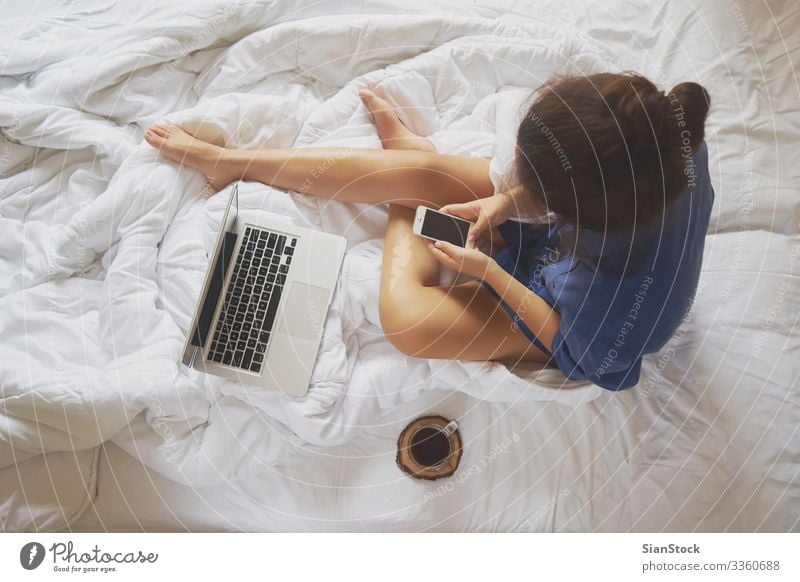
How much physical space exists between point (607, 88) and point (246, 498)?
0.63 metres

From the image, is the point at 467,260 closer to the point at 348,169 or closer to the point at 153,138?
the point at 348,169

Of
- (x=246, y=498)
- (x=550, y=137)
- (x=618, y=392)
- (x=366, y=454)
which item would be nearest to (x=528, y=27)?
(x=550, y=137)

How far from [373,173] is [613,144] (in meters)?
0.34

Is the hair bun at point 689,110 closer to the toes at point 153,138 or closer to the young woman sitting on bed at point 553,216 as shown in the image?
the young woman sitting on bed at point 553,216

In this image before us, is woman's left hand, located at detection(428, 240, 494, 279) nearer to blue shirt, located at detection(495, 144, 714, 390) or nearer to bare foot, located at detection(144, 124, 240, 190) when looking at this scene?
blue shirt, located at detection(495, 144, 714, 390)

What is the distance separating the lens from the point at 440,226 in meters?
0.74

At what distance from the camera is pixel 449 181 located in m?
0.78

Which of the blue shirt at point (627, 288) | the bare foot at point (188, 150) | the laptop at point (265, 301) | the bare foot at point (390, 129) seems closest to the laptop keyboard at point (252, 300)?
the laptop at point (265, 301)

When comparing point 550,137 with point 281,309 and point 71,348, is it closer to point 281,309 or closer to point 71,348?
point 281,309

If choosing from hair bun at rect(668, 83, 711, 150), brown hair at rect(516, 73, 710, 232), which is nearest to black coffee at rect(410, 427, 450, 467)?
brown hair at rect(516, 73, 710, 232)

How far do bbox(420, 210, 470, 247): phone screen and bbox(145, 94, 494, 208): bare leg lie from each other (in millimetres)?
53

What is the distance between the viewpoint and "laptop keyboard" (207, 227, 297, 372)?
2.38 feet

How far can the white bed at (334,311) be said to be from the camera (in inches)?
27.2

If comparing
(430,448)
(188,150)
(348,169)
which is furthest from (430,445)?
(188,150)
